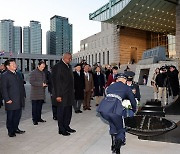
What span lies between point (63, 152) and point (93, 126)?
2362mm

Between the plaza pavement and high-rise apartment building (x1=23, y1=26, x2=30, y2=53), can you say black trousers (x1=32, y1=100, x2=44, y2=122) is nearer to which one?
the plaza pavement

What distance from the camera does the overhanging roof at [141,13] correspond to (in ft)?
134

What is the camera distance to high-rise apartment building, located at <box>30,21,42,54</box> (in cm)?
16188

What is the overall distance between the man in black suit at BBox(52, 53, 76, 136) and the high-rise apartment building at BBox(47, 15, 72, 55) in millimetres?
167200

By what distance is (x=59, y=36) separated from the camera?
18062 centimetres

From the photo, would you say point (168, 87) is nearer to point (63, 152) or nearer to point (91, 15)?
point (63, 152)

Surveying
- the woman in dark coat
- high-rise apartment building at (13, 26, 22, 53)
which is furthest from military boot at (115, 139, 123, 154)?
high-rise apartment building at (13, 26, 22, 53)

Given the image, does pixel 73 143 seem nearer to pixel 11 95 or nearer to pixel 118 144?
pixel 118 144

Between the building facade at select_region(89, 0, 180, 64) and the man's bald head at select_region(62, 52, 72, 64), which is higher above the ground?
the building facade at select_region(89, 0, 180, 64)

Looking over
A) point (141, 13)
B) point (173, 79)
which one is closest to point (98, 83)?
point (173, 79)

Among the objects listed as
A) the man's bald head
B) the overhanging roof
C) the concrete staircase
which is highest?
the overhanging roof

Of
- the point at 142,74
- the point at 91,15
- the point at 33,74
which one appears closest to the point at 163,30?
the point at 91,15

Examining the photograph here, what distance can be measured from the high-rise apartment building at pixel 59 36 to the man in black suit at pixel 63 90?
167200 mm

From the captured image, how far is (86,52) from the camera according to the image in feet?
282
